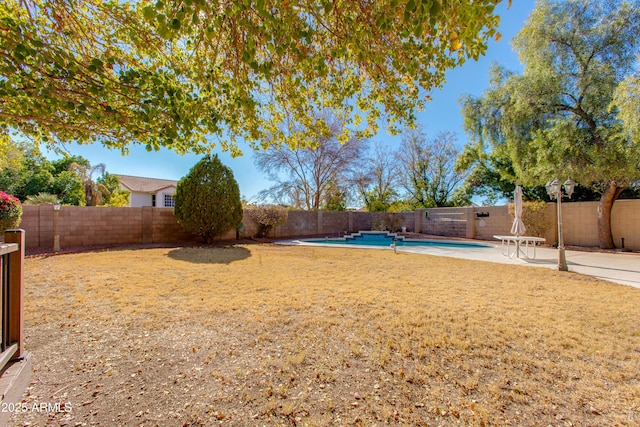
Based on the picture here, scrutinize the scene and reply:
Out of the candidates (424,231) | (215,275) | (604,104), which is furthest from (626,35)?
(215,275)

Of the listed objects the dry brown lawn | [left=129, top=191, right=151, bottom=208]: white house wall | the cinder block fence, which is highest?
[left=129, top=191, right=151, bottom=208]: white house wall

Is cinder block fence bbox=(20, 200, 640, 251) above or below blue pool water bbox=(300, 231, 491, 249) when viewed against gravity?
above

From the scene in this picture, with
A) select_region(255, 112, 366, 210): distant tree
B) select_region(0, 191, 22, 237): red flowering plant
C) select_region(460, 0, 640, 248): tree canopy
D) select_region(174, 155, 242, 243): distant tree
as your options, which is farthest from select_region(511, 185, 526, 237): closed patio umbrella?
select_region(0, 191, 22, 237): red flowering plant

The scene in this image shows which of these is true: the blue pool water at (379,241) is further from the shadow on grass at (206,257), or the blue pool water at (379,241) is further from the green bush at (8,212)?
the green bush at (8,212)

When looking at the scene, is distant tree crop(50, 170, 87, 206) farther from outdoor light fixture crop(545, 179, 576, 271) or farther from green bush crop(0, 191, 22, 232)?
outdoor light fixture crop(545, 179, 576, 271)

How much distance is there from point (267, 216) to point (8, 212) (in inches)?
339

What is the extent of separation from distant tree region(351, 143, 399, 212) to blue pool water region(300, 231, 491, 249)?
4340 millimetres

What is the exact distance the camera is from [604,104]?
9.47 m

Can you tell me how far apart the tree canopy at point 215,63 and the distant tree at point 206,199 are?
19.8ft

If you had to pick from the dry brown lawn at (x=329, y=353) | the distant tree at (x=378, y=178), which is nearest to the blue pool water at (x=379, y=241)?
the distant tree at (x=378, y=178)

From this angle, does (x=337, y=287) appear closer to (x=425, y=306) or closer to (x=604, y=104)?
(x=425, y=306)

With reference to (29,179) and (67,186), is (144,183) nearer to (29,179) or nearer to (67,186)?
(67,186)

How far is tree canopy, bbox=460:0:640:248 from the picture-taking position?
911 centimetres

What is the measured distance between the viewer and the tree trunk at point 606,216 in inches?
400
